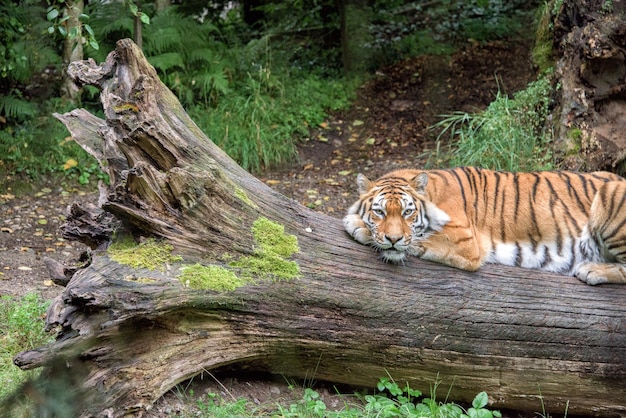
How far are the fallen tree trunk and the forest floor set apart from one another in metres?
2.46

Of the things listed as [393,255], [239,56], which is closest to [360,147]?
[239,56]

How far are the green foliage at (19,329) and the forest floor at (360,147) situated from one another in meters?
0.52

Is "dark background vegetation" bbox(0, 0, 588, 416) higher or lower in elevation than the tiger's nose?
higher

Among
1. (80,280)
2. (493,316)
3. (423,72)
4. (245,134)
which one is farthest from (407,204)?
(423,72)

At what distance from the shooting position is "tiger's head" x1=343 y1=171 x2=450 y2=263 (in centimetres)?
436

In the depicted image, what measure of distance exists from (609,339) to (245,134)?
5725 millimetres

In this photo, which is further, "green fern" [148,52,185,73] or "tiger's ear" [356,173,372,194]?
"green fern" [148,52,185,73]

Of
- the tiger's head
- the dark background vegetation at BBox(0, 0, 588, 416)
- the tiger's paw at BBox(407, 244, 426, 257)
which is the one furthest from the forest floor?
the tiger's paw at BBox(407, 244, 426, 257)

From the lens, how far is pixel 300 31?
12.1m

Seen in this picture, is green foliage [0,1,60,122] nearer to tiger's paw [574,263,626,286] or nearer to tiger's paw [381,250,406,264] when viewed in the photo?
tiger's paw [381,250,406,264]

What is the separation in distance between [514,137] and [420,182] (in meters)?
3.28

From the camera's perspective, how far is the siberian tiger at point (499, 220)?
4492 millimetres

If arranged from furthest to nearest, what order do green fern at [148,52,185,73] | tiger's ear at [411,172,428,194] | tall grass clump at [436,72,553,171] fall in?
green fern at [148,52,185,73]
tall grass clump at [436,72,553,171]
tiger's ear at [411,172,428,194]

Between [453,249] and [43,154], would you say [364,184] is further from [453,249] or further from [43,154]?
[43,154]
